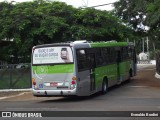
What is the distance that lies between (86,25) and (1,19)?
7.51 metres

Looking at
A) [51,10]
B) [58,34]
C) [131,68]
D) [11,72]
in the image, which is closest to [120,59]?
[131,68]

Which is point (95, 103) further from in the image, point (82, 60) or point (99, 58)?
point (99, 58)

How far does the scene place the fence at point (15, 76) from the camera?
2753 centimetres

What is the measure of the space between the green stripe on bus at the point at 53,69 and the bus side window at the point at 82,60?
19.9 inches

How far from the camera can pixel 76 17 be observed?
35750 mm

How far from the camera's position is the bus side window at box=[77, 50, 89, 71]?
734 inches

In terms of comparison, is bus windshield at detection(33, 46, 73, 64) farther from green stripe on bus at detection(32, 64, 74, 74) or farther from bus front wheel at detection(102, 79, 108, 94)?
bus front wheel at detection(102, 79, 108, 94)

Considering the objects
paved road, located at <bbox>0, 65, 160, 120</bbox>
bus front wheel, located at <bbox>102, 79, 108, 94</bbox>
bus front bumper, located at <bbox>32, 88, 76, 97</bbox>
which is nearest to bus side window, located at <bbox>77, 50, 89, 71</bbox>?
bus front bumper, located at <bbox>32, 88, 76, 97</bbox>

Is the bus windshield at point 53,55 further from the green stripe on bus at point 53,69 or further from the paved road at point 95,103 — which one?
the paved road at point 95,103

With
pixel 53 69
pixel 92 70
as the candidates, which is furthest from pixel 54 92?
pixel 92 70

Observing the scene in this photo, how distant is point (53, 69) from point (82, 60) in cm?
149

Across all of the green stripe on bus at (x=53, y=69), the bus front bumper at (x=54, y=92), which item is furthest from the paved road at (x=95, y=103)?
the green stripe on bus at (x=53, y=69)

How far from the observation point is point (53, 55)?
18.7 meters

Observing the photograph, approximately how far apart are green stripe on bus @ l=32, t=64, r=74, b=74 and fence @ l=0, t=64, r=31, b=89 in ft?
28.6
